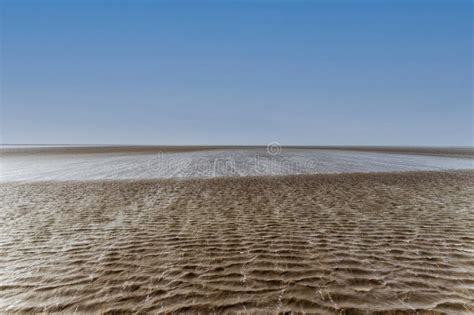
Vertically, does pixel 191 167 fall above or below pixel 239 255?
above

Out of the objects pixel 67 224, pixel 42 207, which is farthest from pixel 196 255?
pixel 42 207

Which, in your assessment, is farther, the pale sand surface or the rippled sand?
the pale sand surface

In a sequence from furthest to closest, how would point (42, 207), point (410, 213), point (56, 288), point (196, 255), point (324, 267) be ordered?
point (42, 207), point (410, 213), point (196, 255), point (324, 267), point (56, 288)

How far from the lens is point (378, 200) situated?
11672mm

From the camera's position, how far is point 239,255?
585 cm

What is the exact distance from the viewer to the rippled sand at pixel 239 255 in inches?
166

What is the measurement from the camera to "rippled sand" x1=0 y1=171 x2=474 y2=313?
4.21 meters

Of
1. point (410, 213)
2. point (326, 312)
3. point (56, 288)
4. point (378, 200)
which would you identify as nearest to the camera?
point (326, 312)

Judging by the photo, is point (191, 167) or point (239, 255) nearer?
point (239, 255)

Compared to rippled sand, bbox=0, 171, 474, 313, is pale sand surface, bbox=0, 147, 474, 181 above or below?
above

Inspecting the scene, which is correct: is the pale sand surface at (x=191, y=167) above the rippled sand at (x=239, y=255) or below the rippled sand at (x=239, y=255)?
above

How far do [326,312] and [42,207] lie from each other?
11837mm

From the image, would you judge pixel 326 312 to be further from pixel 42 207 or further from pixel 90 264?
pixel 42 207

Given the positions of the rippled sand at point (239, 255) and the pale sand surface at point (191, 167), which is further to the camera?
the pale sand surface at point (191, 167)
